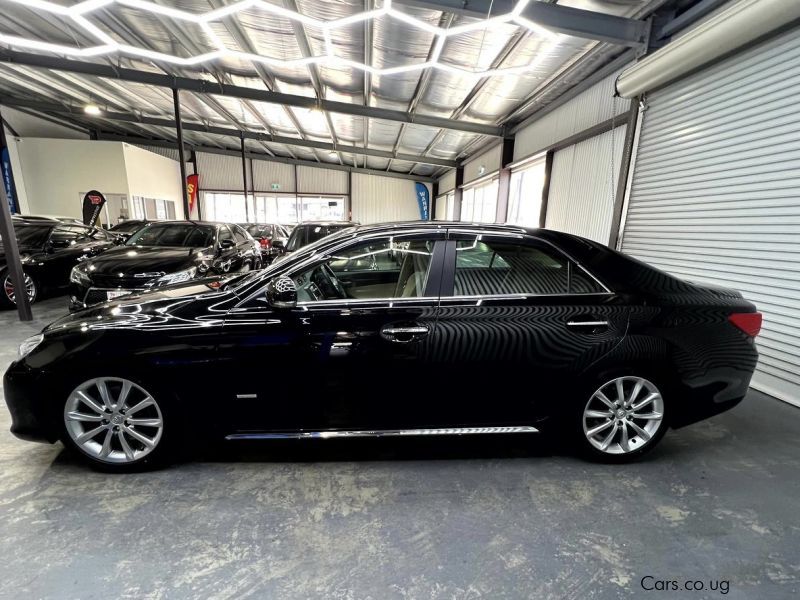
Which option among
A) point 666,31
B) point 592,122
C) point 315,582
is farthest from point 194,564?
point 592,122

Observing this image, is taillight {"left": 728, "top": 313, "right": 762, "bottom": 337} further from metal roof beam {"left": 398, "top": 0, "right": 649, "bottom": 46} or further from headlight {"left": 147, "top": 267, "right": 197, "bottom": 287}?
headlight {"left": 147, "top": 267, "right": 197, "bottom": 287}

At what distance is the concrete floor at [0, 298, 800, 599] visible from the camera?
5.01 feet

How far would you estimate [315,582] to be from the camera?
4.98 ft

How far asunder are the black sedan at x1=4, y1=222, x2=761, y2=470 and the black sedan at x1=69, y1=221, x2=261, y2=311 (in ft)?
8.20

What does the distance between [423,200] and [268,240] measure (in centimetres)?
1538

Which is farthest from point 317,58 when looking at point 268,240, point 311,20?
point 268,240

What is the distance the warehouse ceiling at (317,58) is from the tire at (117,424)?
485 cm

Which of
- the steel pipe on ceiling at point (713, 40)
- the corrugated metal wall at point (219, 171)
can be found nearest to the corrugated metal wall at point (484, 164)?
the steel pipe on ceiling at point (713, 40)

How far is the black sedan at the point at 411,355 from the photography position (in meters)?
2.03

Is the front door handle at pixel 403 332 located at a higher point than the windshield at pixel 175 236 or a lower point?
lower

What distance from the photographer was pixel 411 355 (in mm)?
2076

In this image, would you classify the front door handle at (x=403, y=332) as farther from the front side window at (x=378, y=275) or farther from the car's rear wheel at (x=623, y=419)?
the car's rear wheel at (x=623, y=419)

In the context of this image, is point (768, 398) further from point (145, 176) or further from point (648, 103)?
point (145, 176)

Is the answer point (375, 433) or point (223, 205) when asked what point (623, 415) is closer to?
point (375, 433)
